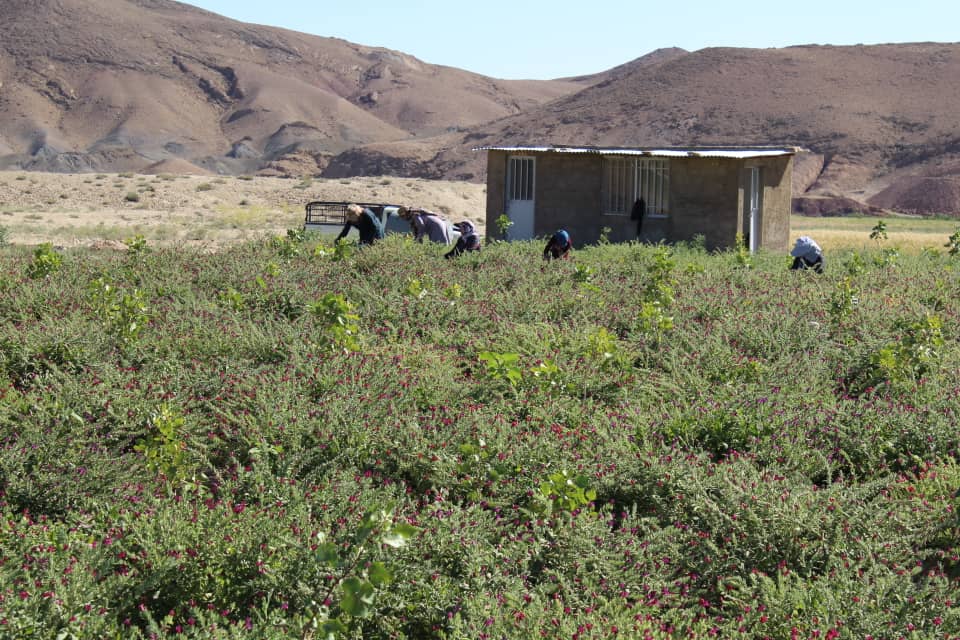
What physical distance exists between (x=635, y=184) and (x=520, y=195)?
2.44 m

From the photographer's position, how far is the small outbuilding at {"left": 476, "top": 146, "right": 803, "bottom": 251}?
18125 millimetres

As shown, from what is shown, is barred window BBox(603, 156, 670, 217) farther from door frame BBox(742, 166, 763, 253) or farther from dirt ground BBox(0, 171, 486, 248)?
dirt ground BBox(0, 171, 486, 248)

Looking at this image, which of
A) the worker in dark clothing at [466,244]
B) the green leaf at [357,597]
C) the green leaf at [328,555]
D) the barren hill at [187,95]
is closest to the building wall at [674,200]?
the worker in dark clothing at [466,244]

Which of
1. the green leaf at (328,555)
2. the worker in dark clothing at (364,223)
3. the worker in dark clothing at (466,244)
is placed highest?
the worker in dark clothing at (364,223)

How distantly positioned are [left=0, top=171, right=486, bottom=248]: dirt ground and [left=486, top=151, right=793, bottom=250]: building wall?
9153 mm

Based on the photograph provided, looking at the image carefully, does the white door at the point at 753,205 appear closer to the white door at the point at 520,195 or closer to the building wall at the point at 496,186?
the white door at the point at 520,195

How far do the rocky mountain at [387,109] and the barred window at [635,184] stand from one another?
35.4m

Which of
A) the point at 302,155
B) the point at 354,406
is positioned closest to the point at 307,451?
the point at 354,406

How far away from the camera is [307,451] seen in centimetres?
531

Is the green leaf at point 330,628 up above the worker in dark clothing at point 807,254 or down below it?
below

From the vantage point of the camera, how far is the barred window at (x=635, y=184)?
1895 cm

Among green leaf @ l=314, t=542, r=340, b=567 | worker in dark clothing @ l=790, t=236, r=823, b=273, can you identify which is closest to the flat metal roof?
worker in dark clothing @ l=790, t=236, r=823, b=273

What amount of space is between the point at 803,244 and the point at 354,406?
826cm

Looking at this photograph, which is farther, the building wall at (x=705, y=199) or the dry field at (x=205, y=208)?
the dry field at (x=205, y=208)
